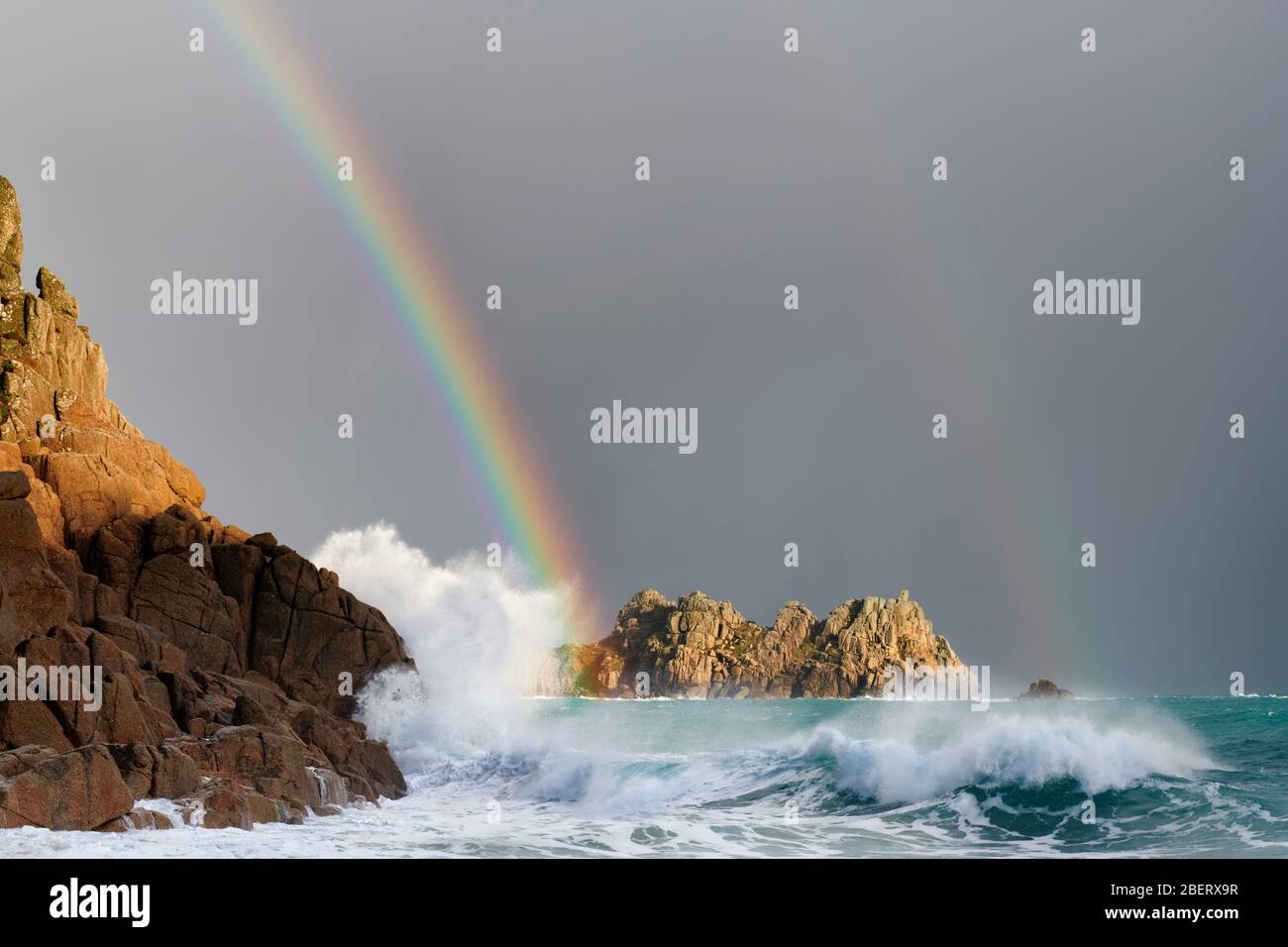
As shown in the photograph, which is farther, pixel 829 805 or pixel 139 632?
pixel 139 632

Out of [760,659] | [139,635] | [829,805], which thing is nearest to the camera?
[829,805]

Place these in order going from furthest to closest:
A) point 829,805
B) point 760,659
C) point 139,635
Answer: point 760,659 < point 139,635 < point 829,805

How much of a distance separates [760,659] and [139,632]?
555ft

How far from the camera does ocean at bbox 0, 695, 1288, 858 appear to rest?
21.3 metres

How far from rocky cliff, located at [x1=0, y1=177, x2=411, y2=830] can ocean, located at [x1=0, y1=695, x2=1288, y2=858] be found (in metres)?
1.21

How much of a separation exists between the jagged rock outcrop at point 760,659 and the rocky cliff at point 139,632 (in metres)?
150

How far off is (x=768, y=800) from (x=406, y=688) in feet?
53.1

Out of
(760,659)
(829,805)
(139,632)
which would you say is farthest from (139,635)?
(760,659)

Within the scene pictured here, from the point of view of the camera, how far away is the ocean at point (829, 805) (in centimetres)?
2128

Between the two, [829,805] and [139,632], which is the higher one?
[139,632]

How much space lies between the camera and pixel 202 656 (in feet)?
116

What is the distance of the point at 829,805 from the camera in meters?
28.0

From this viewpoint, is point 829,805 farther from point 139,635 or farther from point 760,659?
point 760,659
